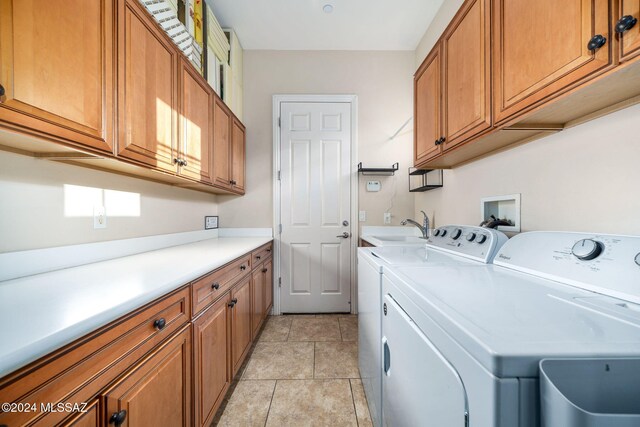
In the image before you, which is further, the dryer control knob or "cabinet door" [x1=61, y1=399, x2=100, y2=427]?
the dryer control knob

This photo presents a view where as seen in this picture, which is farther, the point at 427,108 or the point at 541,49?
the point at 427,108

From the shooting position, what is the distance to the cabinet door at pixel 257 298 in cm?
188

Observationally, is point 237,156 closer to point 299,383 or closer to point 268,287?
point 268,287

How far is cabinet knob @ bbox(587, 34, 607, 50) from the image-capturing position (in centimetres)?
64

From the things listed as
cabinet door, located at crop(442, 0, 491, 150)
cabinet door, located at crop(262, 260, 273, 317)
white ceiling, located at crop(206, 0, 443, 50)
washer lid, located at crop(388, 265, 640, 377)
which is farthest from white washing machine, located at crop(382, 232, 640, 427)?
white ceiling, located at crop(206, 0, 443, 50)

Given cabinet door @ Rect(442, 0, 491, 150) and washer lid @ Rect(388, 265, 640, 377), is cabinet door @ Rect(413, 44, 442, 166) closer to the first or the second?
cabinet door @ Rect(442, 0, 491, 150)

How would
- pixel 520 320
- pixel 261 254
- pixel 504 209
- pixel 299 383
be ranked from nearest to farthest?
pixel 520 320, pixel 504 209, pixel 299 383, pixel 261 254

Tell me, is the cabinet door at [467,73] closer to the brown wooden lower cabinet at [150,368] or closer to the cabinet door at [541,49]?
the cabinet door at [541,49]

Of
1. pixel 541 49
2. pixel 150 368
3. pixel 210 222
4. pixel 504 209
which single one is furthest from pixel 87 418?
pixel 210 222

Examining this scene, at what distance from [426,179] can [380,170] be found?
456 millimetres

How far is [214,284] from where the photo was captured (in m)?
1.21

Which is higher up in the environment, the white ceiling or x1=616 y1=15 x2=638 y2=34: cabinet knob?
the white ceiling

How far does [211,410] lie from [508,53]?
208 cm

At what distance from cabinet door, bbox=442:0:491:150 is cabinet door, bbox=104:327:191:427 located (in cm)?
161
